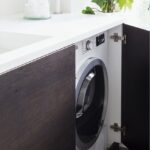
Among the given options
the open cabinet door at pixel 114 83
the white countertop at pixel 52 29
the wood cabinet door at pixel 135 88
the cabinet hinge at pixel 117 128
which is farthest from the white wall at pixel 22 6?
Result: the cabinet hinge at pixel 117 128

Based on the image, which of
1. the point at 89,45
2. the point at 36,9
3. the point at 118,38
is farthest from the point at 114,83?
the point at 36,9

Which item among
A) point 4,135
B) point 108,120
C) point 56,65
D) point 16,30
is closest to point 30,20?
point 16,30

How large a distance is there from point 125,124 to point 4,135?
128 centimetres

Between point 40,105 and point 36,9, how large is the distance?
2.94ft

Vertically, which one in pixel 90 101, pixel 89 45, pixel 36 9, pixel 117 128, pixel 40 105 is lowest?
pixel 117 128

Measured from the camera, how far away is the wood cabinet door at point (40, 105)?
1120 millimetres

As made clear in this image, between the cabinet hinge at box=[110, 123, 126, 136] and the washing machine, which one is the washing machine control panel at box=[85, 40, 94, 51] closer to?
the washing machine

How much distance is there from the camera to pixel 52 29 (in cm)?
172

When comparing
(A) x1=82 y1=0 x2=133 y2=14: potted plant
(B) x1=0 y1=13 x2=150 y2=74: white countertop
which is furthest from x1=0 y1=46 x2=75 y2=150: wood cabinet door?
(A) x1=82 y1=0 x2=133 y2=14: potted plant

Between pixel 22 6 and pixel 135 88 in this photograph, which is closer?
pixel 135 88

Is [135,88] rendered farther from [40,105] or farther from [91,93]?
[40,105]

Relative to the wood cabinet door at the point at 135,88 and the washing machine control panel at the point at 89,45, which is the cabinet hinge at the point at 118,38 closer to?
the wood cabinet door at the point at 135,88

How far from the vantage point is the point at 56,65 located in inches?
55.1

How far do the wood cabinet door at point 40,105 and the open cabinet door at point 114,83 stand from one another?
670mm
